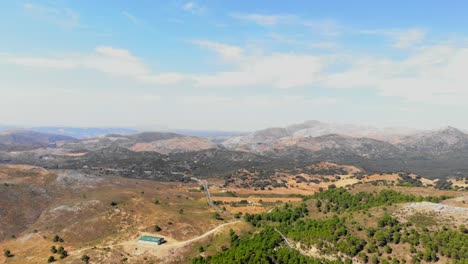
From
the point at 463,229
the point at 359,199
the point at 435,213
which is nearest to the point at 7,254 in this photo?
the point at 359,199

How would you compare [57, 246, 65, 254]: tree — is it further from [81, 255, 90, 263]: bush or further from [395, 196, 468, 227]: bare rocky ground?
[395, 196, 468, 227]: bare rocky ground

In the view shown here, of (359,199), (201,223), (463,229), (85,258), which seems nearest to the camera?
(463,229)

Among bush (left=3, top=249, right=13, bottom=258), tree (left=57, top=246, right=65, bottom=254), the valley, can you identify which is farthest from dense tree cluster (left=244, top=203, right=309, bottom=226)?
bush (left=3, top=249, right=13, bottom=258)

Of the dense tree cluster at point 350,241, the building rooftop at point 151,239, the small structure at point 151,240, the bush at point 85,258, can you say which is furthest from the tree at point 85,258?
the dense tree cluster at point 350,241

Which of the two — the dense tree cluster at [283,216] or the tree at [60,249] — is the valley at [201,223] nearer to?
the dense tree cluster at [283,216]

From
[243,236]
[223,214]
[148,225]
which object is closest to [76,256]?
[148,225]

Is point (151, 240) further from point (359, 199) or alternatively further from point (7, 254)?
point (359, 199)

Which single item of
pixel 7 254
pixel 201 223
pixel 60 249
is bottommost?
pixel 7 254

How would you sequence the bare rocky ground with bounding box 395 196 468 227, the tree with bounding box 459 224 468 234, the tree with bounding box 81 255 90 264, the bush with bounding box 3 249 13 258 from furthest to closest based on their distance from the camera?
the bush with bounding box 3 249 13 258
the bare rocky ground with bounding box 395 196 468 227
the tree with bounding box 81 255 90 264
the tree with bounding box 459 224 468 234

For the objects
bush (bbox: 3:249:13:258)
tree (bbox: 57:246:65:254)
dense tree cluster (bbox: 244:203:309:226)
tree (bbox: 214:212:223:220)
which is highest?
dense tree cluster (bbox: 244:203:309:226)

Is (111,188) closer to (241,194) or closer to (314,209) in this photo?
(241,194)

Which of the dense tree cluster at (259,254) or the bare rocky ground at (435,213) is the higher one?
the bare rocky ground at (435,213)
